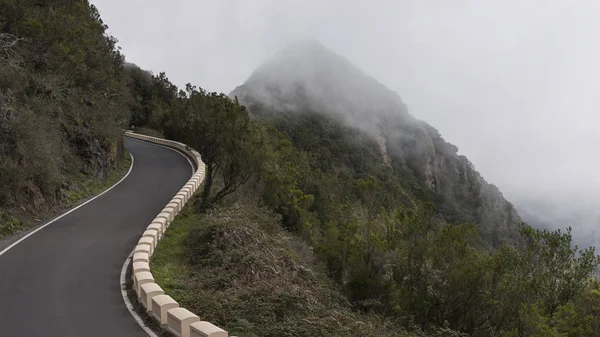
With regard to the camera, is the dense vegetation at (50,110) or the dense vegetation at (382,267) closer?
the dense vegetation at (382,267)

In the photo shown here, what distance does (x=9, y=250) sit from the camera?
12.9 m

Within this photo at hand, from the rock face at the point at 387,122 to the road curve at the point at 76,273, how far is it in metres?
62.0

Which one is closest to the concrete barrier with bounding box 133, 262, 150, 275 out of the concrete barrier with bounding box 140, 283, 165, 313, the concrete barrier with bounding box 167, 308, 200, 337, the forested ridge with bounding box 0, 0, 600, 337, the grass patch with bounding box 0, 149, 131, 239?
the forested ridge with bounding box 0, 0, 600, 337

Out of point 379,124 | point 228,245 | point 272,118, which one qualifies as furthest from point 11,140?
point 379,124

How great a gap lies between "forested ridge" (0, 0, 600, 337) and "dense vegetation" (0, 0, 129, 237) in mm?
70

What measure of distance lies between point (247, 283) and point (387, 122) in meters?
95.7

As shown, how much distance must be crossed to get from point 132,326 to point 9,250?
250 inches

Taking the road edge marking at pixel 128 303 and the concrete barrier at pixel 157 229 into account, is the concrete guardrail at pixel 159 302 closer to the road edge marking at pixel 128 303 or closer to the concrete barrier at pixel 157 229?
the concrete barrier at pixel 157 229

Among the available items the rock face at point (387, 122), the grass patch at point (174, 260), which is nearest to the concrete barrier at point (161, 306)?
the grass patch at point (174, 260)

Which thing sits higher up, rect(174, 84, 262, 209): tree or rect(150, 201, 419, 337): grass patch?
rect(174, 84, 262, 209): tree

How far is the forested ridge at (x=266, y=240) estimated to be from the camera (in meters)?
11.4

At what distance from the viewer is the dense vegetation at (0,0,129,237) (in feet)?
52.9

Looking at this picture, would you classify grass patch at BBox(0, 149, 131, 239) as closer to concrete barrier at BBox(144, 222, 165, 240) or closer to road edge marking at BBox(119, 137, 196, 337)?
concrete barrier at BBox(144, 222, 165, 240)

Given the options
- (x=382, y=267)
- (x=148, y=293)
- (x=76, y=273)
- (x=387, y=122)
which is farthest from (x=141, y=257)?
(x=387, y=122)
